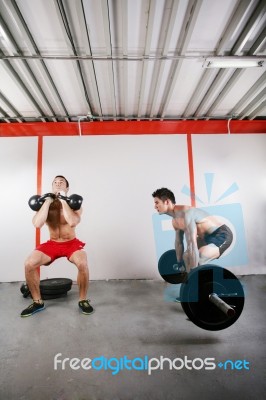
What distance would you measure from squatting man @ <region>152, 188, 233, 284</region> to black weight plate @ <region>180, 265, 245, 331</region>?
0.83 metres

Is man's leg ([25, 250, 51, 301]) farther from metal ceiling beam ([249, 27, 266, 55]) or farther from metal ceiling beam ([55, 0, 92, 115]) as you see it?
metal ceiling beam ([249, 27, 266, 55])

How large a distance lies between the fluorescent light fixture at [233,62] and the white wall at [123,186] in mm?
1749

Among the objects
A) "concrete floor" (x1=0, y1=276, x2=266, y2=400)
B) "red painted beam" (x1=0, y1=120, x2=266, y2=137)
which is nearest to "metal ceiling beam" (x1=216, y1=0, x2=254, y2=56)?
"red painted beam" (x1=0, y1=120, x2=266, y2=137)

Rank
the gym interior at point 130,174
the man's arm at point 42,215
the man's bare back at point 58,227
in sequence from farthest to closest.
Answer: the man's bare back at point 58,227, the man's arm at point 42,215, the gym interior at point 130,174

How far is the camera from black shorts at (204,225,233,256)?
2965mm

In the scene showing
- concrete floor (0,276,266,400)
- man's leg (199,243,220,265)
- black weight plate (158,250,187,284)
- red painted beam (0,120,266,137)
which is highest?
red painted beam (0,120,266,137)

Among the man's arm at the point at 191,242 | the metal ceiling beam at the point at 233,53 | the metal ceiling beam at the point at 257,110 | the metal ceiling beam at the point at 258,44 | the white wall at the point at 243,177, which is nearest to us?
the metal ceiling beam at the point at 233,53

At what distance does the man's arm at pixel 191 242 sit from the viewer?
9.25 ft

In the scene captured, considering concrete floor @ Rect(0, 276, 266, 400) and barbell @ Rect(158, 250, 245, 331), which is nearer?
concrete floor @ Rect(0, 276, 266, 400)

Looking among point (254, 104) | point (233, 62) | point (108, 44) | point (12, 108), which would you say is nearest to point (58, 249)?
point (108, 44)

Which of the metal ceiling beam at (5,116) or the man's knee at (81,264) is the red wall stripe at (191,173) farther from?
the metal ceiling beam at (5,116)

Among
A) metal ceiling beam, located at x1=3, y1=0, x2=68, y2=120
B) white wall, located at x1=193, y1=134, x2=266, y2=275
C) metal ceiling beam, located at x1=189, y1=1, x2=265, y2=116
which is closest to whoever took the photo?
metal ceiling beam, located at x1=3, y1=0, x2=68, y2=120

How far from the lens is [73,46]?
2863 mm

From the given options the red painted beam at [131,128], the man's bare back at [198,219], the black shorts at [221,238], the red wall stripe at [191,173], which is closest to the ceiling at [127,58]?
the red painted beam at [131,128]
